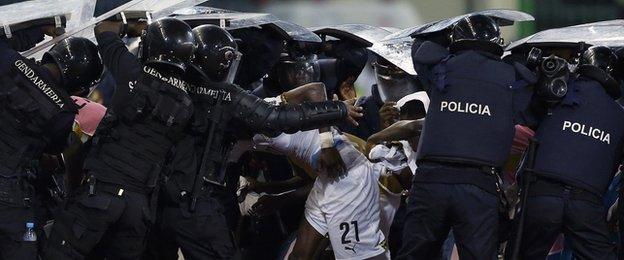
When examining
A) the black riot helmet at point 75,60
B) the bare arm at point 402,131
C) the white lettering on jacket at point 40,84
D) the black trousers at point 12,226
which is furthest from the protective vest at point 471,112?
the black trousers at point 12,226

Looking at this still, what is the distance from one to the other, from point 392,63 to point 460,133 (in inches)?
60.2

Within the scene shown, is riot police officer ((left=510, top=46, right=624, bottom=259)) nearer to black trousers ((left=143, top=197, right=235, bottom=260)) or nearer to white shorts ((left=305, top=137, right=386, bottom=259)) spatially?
white shorts ((left=305, top=137, right=386, bottom=259))

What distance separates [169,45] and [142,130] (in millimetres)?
448

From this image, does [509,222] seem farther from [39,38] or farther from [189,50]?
[39,38]

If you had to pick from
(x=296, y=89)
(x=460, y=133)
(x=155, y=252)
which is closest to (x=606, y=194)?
(x=460, y=133)

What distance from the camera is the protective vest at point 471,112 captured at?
7805 millimetres

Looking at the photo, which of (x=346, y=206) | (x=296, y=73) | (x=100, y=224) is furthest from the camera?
(x=296, y=73)

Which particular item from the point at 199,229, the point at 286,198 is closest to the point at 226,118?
the point at 199,229

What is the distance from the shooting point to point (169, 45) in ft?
24.7

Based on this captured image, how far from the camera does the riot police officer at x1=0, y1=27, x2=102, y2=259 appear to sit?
7.61 m

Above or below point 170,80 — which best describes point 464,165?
below

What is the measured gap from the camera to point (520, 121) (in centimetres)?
809

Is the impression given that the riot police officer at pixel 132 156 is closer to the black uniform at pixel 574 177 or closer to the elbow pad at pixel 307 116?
the elbow pad at pixel 307 116

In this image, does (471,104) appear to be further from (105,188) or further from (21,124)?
(21,124)
